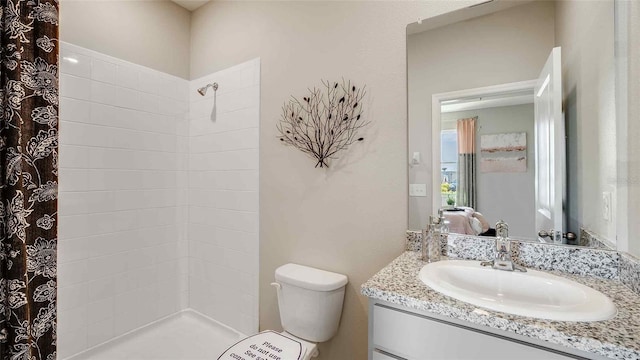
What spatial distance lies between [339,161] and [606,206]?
108cm

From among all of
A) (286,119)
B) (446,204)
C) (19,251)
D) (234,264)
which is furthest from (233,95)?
(446,204)

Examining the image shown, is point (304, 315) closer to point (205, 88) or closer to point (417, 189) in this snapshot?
point (417, 189)

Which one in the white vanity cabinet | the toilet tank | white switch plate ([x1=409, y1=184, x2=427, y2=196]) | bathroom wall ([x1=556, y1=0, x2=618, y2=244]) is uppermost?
bathroom wall ([x1=556, y1=0, x2=618, y2=244])

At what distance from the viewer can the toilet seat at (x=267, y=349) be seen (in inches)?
52.7

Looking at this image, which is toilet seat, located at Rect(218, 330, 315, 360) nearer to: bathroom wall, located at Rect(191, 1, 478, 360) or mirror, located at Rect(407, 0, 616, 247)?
bathroom wall, located at Rect(191, 1, 478, 360)

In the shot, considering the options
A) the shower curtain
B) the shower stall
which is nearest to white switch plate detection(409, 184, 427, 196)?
the shower stall

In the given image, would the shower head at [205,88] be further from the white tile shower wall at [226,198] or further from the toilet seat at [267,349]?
the toilet seat at [267,349]

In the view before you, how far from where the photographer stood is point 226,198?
2.19 metres

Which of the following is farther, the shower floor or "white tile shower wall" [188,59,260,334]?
"white tile shower wall" [188,59,260,334]

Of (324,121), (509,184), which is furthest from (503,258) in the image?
(324,121)

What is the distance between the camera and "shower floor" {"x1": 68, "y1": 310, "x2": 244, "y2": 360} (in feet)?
6.37

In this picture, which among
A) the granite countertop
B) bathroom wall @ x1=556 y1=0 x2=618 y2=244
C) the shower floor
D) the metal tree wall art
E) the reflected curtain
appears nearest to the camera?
the granite countertop

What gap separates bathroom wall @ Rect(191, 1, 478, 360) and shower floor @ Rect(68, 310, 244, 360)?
1.44 feet

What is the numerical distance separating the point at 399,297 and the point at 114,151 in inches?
80.7
